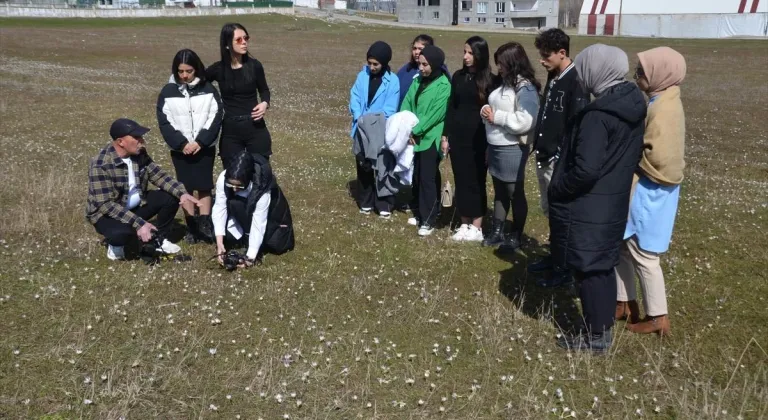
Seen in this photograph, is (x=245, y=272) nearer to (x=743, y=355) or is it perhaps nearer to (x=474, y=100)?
(x=474, y=100)

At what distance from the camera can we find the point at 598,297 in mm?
5797

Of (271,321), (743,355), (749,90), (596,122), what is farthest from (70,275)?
(749,90)

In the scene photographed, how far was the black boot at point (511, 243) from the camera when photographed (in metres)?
8.61

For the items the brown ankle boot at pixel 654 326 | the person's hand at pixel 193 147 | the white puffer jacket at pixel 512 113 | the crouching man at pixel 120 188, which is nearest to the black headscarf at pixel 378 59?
the white puffer jacket at pixel 512 113

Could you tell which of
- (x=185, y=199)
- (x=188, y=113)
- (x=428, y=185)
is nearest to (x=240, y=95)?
(x=188, y=113)

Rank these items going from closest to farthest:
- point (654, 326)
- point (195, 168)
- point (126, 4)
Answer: point (654, 326) < point (195, 168) < point (126, 4)

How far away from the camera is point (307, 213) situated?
1033 centimetres

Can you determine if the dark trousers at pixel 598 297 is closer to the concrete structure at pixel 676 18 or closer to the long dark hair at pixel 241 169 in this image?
the long dark hair at pixel 241 169

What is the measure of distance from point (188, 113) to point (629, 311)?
5.84m

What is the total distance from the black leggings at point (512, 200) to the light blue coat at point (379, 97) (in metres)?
2.39

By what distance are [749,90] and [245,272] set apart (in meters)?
28.9

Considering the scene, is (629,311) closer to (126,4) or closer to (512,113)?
(512,113)

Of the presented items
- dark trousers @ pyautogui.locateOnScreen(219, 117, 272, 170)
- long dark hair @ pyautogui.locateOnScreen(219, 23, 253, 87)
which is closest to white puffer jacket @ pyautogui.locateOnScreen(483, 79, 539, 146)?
dark trousers @ pyautogui.locateOnScreen(219, 117, 272, 170)

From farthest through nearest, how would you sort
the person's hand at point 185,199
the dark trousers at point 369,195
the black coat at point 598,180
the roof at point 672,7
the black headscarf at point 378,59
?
1. the roof at point 672,7
2. the dark trousers at point 369,195
3. the black headscarf at point 378,59
4. the person's hand at point 185,199
5. the black coat at point 598,180
